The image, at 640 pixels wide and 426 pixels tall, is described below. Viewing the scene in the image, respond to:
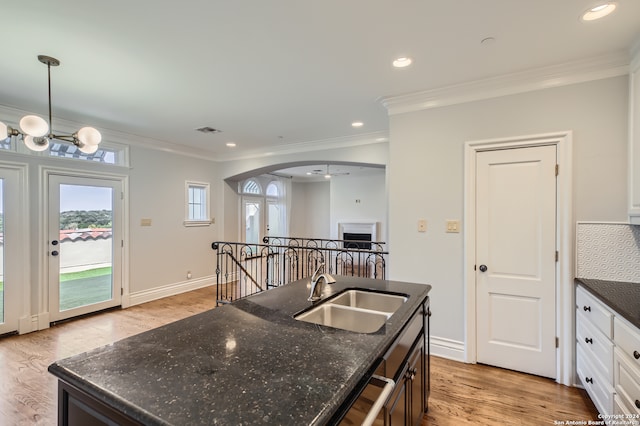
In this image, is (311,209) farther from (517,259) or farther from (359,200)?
(517,259)

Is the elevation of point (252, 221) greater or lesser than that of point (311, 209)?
lesser

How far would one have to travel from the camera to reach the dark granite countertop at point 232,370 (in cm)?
78

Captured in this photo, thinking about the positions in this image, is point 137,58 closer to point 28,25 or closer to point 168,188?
point 28,25

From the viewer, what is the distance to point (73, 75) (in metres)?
2.61

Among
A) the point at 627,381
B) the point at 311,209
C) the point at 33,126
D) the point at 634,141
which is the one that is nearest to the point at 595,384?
the point at 627,381

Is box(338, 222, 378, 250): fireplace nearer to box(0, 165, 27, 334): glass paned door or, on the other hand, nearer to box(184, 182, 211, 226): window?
box(184, 182, 211, 226): window

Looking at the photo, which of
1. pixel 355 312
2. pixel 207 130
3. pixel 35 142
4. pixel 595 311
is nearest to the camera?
pixel 355 312

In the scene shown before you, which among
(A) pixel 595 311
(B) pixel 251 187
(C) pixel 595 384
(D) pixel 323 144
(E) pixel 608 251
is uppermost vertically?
(D) pixel 323 144

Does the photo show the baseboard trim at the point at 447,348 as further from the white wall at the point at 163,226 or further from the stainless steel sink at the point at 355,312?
the white wall at the point at 163,226

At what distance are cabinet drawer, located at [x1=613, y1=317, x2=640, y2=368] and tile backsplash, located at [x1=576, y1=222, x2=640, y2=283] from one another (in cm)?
76

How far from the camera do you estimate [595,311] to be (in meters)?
2.03

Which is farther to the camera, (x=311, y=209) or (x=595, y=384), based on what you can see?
(x=311, y=209)

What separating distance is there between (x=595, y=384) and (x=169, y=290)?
5.53 m

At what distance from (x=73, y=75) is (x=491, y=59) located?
360 cm
